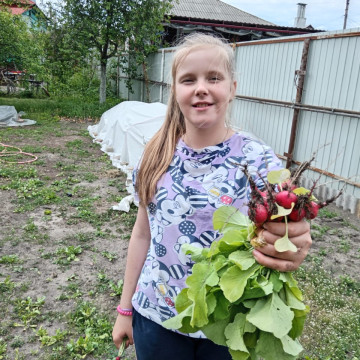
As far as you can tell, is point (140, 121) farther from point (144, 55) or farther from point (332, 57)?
point (144, 55)

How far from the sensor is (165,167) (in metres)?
1.47

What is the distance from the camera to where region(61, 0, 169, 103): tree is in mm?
14047

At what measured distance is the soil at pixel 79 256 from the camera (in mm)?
3418

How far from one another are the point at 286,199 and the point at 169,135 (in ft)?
2.37

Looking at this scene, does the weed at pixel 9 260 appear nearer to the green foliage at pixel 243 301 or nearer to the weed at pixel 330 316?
the weed at pixel 330 316

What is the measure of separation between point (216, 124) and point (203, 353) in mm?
840

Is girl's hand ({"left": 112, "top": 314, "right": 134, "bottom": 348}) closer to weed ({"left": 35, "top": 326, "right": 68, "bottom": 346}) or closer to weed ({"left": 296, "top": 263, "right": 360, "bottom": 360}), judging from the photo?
weed ({"left": 35, "top": 326, "right": 68, "bottom": 346})

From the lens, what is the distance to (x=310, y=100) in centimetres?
656

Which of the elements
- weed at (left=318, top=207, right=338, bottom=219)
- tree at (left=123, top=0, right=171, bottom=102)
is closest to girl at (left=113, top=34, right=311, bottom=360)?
weed at (left=318, top=207, right=338, bottom=219)

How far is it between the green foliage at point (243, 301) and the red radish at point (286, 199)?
0.13m

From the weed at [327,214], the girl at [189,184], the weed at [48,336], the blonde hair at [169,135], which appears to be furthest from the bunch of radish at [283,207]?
the weed at [327,214]

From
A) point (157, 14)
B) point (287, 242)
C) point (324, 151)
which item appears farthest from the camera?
point (157, 14)

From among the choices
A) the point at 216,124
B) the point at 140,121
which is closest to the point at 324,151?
the point at 140,121

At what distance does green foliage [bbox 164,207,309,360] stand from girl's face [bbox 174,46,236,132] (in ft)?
1.35
